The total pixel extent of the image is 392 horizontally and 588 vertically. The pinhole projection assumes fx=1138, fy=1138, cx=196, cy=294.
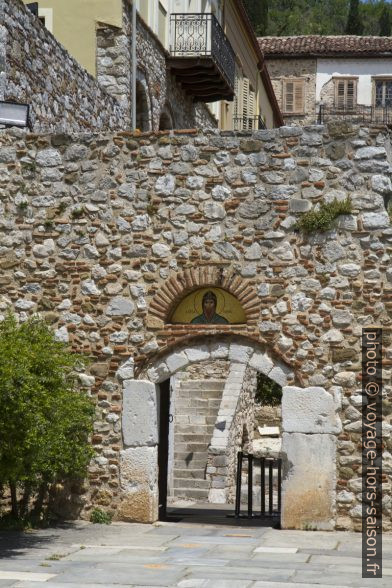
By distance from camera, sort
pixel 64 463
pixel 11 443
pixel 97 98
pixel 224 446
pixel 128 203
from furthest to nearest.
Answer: pixel 224 446, pixel 97 98, pixel 128 203, pixel 64 463, pixel 11 443

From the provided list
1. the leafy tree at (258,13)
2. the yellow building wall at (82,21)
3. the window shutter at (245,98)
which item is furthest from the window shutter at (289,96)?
the yellow building wall at (82,21)

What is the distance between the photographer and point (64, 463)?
12195mm

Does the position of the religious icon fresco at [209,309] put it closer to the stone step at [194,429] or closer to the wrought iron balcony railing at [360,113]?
the stone step at [194,429]

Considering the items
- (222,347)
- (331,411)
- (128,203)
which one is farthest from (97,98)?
(331,411)

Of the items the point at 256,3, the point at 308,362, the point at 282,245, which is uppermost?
the point at 256,3

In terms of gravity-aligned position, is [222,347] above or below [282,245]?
below

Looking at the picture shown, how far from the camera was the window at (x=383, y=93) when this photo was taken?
1780 inches

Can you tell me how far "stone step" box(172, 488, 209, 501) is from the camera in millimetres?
19922

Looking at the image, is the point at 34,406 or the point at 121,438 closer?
the point at 34,406

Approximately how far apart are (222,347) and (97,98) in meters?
6.43

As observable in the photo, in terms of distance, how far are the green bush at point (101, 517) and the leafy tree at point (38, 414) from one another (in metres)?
0.47

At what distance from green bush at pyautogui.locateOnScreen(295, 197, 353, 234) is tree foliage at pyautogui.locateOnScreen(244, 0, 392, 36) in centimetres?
4767

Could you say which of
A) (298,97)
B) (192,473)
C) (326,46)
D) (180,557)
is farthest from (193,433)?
(298,97)

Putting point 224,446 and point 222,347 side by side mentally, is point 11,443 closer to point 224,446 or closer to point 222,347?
point 222,347
